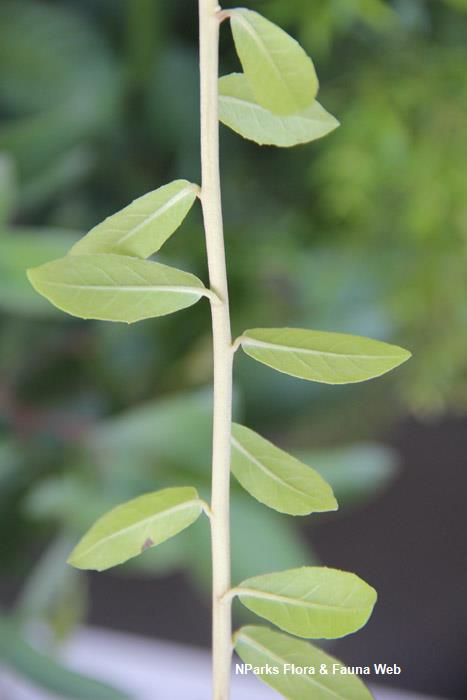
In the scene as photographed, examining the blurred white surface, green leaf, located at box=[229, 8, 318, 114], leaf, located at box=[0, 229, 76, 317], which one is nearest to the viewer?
green leaf, located at box=[229, 8, 318, 114]

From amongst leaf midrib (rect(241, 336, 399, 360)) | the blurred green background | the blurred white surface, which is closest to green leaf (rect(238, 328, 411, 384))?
leaf midrib (rect(241, 336, 399, 360))

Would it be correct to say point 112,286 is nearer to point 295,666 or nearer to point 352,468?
point 295,666

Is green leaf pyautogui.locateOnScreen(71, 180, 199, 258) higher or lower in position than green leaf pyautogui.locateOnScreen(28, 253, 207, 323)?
higher

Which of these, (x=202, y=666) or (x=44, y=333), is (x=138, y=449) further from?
(x=202, y=666)

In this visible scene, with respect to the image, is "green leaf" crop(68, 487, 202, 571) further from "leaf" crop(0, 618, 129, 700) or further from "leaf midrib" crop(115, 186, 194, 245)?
"leaf" crop(0, 618, 129, 700)

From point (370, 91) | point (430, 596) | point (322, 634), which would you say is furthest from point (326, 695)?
point (430, 596)

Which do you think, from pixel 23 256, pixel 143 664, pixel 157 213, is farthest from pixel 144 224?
pixel 143 664
